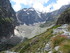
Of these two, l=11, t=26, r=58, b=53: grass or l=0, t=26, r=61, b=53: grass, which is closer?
l=0, t=26, r=61, b=53: grass

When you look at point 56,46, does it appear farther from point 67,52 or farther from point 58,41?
point 67,52

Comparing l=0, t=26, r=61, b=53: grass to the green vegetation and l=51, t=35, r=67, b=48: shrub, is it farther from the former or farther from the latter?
l=51, t=35, r=67, b=48: shrub

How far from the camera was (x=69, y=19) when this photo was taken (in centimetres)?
6169

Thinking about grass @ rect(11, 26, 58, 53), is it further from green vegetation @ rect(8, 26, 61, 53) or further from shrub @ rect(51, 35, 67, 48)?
shrub @ rect(51, 35, 67, 48)

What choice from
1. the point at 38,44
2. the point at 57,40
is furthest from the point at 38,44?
the point at 57,40

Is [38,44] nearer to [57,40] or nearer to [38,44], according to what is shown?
[38,44]

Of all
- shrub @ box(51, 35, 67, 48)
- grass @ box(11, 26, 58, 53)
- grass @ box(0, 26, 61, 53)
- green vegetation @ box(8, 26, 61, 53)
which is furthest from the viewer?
grass @ box(11, 26, 58, 53)

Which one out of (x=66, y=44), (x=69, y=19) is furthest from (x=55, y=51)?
(x=69, y=19)

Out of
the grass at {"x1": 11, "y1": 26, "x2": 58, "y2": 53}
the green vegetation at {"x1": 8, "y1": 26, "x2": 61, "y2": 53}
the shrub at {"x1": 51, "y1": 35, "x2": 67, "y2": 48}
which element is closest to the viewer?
the shrub at {"x1": 51, "y1": 35, "x2": 67, "y2": 48}

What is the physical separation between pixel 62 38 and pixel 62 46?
8.24 ft

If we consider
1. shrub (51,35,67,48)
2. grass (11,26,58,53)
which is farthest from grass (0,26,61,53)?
shrub (51,35,67,48)

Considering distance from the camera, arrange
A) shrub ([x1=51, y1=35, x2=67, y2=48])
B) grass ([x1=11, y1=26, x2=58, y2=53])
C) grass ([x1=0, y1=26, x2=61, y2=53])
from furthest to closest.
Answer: grass ([x1=11, y1=26, x2=58, y2=53])
grass ([x1=0, y1=26, x2=61, y2=53])
shrub ([x1=51, y1=35, x2=67, y2=48])

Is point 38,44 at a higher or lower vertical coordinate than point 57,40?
higher

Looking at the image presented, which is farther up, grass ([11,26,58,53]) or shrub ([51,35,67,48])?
grass ([11,26,58,53])
